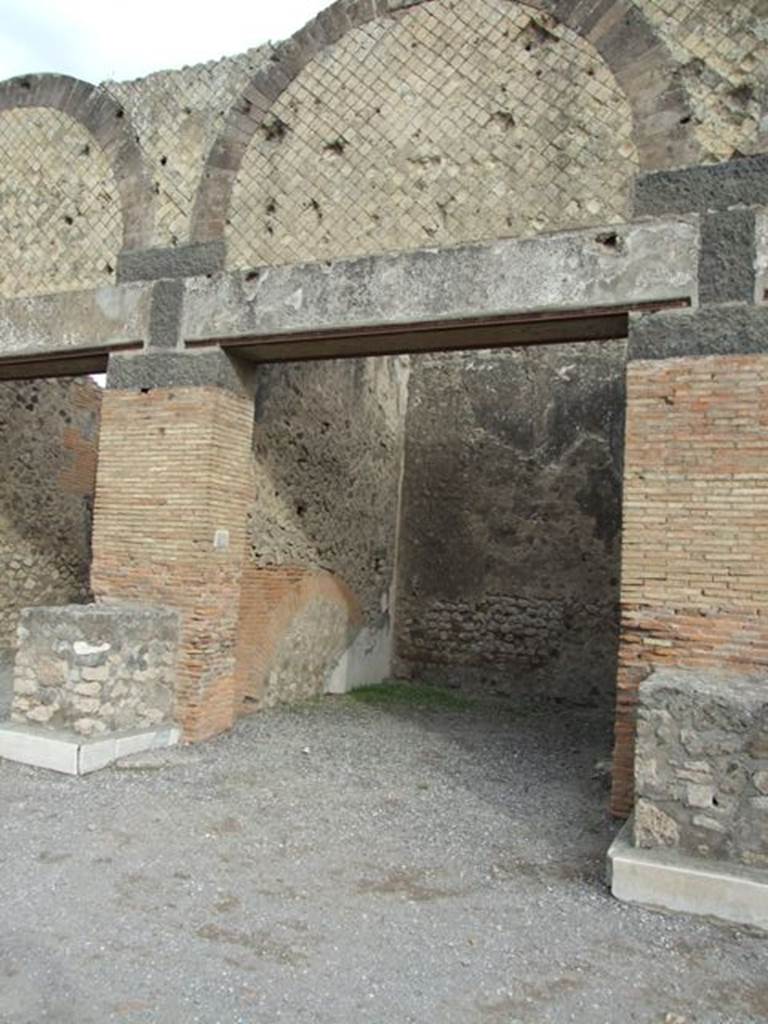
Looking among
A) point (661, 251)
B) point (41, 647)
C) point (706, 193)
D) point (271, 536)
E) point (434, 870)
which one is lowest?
point (434, 870)

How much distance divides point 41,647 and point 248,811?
185 cm

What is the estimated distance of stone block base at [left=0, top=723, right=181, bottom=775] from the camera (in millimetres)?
4887

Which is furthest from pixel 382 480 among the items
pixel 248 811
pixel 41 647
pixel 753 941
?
pixel 753 941

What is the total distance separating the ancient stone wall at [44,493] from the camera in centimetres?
944

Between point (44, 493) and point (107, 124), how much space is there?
4.86 m

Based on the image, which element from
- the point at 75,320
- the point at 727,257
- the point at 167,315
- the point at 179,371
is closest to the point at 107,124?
the point at 75,320

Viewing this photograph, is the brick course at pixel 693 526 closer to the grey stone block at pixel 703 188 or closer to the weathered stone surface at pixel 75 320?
the grey stone block at pixel 703 188

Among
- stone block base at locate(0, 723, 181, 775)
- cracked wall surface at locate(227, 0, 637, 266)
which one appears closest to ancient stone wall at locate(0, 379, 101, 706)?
stone block base at locate(0, 723, 181, 775)

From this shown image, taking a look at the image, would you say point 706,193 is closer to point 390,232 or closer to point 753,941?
point 390,232

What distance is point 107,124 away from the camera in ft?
22.0

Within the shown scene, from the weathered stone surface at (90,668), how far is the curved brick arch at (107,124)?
297 cm

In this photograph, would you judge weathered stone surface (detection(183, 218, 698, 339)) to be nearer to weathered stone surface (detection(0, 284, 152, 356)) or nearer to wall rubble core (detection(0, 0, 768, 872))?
wall rubble core (detection(0, 0, 768, 872))

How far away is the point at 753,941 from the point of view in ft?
10.3

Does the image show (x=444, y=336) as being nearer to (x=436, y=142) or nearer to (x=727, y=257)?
(x=436, y=142)
